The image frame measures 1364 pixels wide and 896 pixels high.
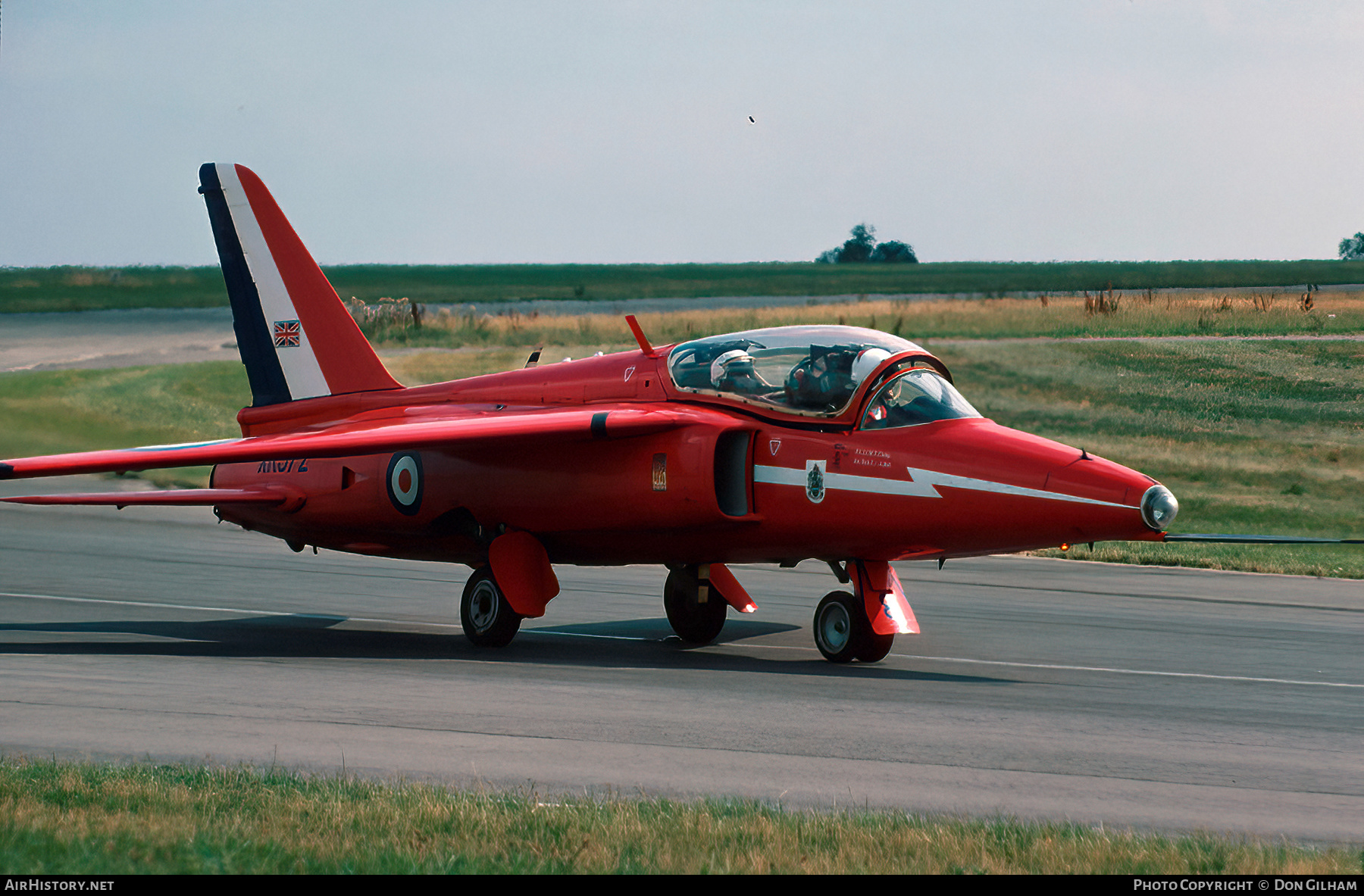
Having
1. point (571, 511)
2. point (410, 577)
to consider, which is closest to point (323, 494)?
point (571, 511)

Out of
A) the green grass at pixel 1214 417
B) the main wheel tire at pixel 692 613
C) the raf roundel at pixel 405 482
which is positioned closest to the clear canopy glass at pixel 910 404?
the main wheel tire at pixel 692 613

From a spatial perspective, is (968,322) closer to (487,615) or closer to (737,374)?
(737,374)

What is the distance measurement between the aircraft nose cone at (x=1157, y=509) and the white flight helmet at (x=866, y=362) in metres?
2.89

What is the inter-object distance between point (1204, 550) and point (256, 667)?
751 inches

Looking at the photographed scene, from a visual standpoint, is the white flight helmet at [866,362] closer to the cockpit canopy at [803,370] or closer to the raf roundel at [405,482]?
the cockpit canopy at [803,370]

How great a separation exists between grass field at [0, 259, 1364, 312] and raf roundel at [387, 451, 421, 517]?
68.1 m

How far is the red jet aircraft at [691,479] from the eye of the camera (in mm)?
12930

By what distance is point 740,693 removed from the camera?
39.4 feet

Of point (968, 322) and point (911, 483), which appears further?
point (968, 322)

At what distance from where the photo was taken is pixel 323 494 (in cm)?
1664

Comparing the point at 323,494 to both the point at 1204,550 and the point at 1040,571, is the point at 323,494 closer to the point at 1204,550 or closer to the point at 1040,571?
the point at 1040,571

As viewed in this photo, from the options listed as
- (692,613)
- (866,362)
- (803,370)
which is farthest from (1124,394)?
(866,362)

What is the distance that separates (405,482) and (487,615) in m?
2.01

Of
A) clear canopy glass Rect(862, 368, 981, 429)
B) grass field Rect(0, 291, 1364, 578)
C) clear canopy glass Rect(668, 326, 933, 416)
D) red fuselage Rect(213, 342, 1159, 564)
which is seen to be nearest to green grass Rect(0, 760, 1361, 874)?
red fuselage Rect(213, 342, 1159, 564)
